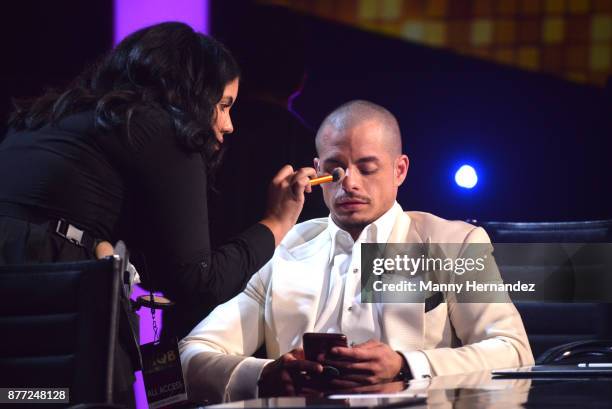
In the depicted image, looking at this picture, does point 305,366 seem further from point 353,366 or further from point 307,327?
point 307,327

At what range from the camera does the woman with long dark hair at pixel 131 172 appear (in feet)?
5.35

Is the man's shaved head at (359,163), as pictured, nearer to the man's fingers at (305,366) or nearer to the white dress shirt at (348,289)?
the white dress shirt at (348,289)

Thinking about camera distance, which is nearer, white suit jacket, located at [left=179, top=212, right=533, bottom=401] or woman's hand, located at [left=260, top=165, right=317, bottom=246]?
woman's hand, located at [left=260, top=165, right=317, bottom=246]

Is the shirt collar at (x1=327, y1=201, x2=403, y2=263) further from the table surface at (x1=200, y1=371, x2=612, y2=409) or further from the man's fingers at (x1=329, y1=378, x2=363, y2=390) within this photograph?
the table surface at (x1=200, y1=371, x2=612, y2=409)

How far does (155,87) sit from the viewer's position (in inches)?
70.4

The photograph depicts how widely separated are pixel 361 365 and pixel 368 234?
58 cm

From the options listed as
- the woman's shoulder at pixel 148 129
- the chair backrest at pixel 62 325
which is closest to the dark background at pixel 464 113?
the woman's shoulder at pixel 148 129

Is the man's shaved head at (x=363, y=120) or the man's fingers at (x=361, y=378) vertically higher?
the man's shaved head at (x=363, y=120)

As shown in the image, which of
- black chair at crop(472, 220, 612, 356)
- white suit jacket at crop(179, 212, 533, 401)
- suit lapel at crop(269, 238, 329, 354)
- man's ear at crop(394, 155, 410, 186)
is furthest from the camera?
black chair at crop(472, 220, 612, 356)

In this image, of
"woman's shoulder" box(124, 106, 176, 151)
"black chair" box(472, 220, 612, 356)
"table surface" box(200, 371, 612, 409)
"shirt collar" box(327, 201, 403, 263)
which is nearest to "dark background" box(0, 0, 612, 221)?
"black chair" box(472, 220, 612, 356)

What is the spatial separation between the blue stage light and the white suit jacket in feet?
3.01

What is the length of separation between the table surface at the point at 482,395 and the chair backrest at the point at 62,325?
1.60 ft

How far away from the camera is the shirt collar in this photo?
253 cm

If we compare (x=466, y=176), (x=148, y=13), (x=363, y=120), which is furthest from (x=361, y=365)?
(x=148, y=13)
